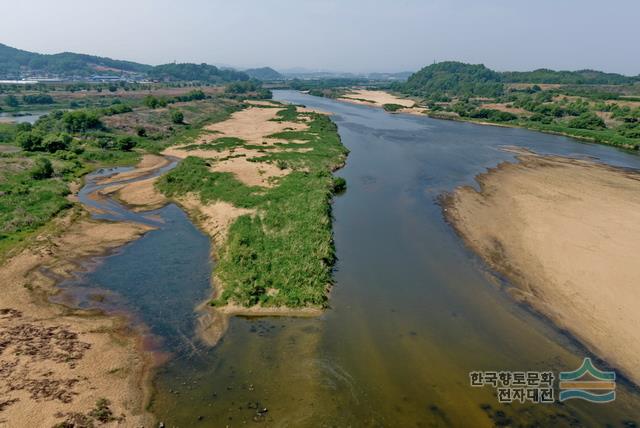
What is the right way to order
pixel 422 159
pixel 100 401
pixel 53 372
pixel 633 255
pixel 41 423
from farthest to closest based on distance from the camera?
1. pixel 422 159
2. pixel 633 255
3. pixel 53 372
4. pixel 100 401
5. pixel 41 423

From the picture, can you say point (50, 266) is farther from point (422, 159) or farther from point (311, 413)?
point (422, 159)

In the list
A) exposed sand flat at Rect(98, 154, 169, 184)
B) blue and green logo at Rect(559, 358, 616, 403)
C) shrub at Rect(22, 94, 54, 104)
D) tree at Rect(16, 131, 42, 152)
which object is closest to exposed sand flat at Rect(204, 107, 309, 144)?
exposed sand flat at Rect(98, 154, 169, 184)

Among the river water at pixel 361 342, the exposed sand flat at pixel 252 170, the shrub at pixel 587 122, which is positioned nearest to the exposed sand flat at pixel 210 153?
the exposed sand flat at pixel 252 170

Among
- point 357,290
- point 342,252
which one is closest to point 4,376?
point 357,290

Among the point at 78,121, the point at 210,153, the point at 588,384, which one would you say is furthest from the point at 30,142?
the point at 588,384

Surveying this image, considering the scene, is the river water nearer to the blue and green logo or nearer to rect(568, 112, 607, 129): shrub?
the blue and green logo

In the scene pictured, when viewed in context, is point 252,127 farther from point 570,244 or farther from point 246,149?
point 570,244

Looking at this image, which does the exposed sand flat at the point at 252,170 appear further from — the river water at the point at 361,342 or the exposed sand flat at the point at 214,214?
the river water at the point at 361,342
